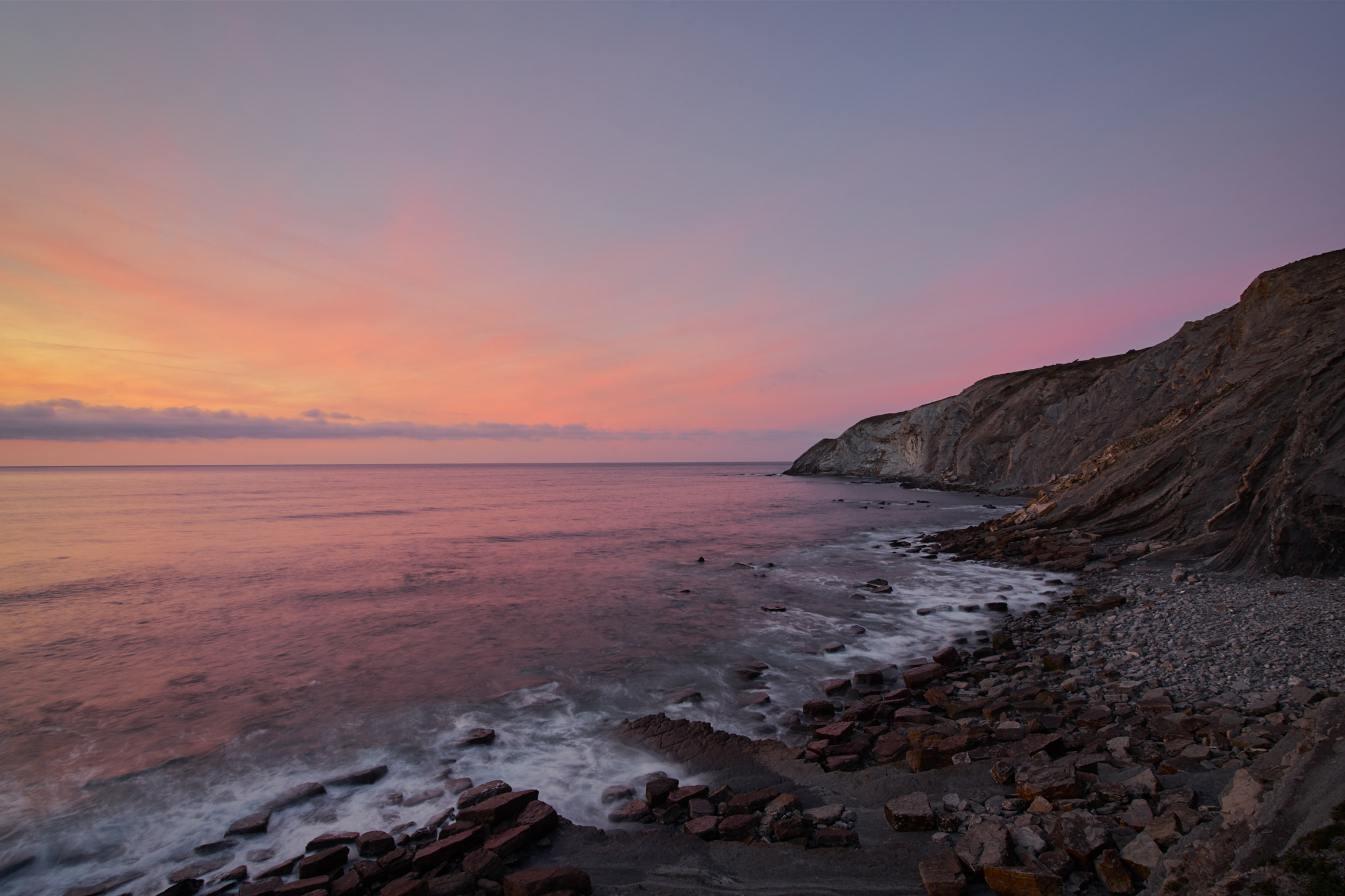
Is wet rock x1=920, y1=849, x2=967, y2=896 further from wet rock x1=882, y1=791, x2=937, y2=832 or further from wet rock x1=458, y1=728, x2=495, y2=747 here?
wet rock x1=458, y1=728, x2=495, y2=747

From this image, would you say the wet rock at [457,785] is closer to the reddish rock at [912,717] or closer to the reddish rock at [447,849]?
the reddish rock at [447,849]

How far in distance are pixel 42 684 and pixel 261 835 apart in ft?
26.8

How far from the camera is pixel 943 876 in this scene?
3936 millimetres

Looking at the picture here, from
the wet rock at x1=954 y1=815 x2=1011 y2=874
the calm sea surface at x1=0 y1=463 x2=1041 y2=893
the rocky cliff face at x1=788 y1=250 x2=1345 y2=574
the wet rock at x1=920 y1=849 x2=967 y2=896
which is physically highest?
the rocky cliff face at x1=788 y1=250 x2=1345 y2=574

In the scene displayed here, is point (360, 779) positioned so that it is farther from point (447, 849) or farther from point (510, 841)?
point (510, 841)

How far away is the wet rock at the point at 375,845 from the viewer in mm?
5090

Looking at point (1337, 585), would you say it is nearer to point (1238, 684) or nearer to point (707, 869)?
point (1238, 684)

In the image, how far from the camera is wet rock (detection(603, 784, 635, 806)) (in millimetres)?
5938

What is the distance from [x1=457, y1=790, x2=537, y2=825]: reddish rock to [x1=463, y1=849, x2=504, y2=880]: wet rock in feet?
1.79

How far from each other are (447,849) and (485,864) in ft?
1.41

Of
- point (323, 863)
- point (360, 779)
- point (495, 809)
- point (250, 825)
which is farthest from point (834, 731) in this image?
point (250, 825)

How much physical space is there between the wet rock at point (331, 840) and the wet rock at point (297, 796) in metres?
1.03

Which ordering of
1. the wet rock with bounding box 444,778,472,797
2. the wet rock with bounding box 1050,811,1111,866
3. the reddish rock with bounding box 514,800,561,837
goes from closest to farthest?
1. the wet rock with bounding box 1050,811,1111,866
2. the reddish rock with bounding box 514,800,561,837
3. the wet rock with bounding box 444,778,472,797

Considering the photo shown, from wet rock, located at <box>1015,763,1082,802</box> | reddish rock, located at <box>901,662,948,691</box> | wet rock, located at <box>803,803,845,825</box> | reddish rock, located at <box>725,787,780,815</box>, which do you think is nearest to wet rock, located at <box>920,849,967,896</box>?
wet rock, located at <box>803,803,845,825</box>
